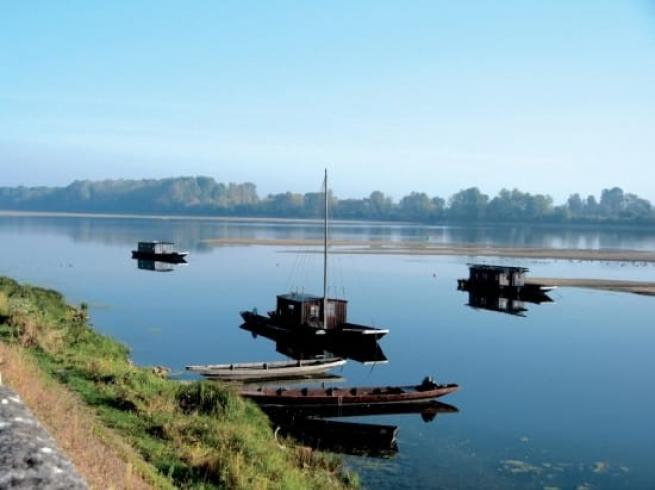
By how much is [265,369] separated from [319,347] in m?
10.6

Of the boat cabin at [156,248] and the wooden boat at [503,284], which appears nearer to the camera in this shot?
the wooden boat at [503,284]

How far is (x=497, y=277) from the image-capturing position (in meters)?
71.8

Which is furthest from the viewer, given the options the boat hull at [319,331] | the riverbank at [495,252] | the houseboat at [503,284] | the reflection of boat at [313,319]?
the riverbank at [495,252]

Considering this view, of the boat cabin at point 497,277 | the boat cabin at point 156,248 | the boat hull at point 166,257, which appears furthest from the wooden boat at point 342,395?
the boat cabin at point 156,248

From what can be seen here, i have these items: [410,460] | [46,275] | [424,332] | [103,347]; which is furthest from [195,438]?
[46,275]

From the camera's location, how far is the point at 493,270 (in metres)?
72.7

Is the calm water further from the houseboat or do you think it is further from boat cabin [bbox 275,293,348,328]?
the houseboat

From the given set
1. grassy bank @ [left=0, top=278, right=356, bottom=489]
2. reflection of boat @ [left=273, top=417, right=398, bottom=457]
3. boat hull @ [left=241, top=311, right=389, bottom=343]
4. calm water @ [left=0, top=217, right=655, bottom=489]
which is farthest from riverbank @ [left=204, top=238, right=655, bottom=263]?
grassy bank @ [left=0, top=278, right=356, bottom=489]

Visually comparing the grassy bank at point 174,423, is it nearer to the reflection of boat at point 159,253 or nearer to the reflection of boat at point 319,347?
the reflection of boat at point 319,347

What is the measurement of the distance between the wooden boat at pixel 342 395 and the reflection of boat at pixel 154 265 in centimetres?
5704

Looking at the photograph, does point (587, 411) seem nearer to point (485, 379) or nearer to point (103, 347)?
point (485, 379)

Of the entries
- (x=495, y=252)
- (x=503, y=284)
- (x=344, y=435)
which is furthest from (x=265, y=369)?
(x=495, y=252)

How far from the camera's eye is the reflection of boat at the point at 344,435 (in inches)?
976

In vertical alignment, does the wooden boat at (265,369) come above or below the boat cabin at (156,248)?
below
